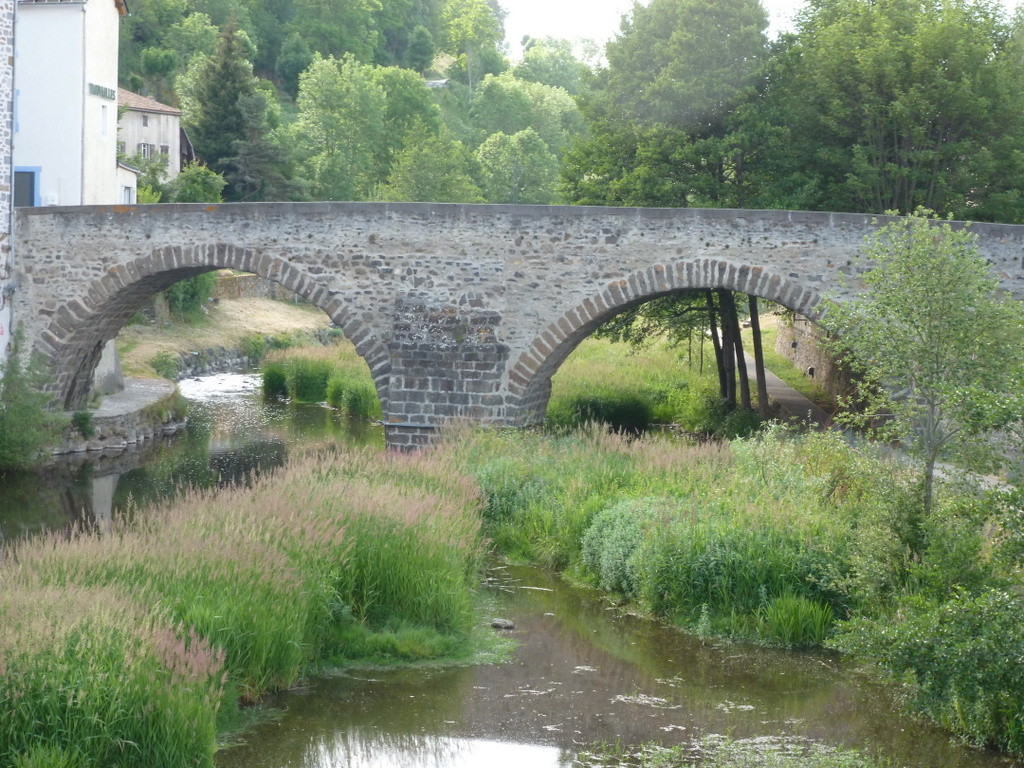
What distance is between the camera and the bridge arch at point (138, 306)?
58.3ft

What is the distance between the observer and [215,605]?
8.44 meters

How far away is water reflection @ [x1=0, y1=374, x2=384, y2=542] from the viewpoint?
1546 cm

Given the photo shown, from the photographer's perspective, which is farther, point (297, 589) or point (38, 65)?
point (38, 65)

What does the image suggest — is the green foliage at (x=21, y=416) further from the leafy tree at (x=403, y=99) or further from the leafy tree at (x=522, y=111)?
the leafy tree at (x=522, y=111)

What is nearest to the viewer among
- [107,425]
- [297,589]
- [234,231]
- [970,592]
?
[970,592]

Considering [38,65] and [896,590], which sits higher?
[38,65]

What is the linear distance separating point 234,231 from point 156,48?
37733 mm

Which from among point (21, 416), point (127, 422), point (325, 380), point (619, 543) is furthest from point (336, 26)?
point (619, 543)

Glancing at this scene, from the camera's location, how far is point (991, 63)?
2059cm

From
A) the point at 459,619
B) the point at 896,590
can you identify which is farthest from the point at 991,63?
the point at 459,619

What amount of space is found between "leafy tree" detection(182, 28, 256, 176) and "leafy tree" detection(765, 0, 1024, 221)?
22972 mm

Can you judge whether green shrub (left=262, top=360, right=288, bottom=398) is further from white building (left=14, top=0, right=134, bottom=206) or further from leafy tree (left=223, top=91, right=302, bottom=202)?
leafy tree (left=223, top=91, right=302, bottom=202)

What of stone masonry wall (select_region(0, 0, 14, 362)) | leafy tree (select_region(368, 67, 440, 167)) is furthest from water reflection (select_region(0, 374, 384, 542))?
leafy tree (select_region(368, 67, 440, 167))

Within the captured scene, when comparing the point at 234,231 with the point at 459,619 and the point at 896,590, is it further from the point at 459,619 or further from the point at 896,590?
the point at 896,590
